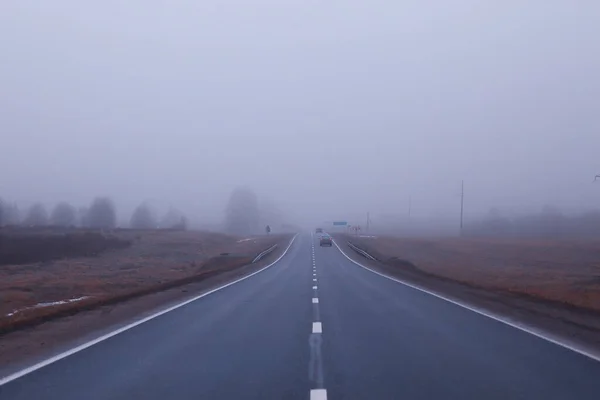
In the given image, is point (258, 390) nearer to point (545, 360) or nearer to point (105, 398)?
point (105, 398)

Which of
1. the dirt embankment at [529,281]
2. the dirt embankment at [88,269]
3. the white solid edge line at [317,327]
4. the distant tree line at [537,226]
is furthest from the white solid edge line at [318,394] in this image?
the distant tree line at [537,226]

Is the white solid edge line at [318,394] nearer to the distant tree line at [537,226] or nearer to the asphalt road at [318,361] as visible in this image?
the asphalt road at [318,361]

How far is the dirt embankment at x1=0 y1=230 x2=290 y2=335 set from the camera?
980 inches

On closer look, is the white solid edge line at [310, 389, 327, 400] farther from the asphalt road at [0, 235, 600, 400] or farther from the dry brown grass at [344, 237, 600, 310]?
the dry brown grass at [344, 237, 600, 310]

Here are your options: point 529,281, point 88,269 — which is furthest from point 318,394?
point 88,269

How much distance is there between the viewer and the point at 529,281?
35438 millimetres

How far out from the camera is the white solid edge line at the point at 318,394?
9109 mm

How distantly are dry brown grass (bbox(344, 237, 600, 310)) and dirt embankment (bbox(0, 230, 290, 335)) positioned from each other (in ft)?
44.2

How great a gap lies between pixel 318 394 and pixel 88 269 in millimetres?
42262

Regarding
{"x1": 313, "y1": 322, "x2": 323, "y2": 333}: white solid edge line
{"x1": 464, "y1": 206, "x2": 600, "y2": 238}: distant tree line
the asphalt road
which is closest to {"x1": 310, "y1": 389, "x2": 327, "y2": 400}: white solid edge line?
the asphalt road

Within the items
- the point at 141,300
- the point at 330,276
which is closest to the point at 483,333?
the point at 141,300

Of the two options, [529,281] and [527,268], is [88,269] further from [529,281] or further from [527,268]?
[529,281]

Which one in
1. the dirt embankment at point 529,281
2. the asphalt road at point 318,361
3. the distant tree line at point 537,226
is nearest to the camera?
the asphalt road at point 318,361

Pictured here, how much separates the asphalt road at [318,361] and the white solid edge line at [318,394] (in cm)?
5
